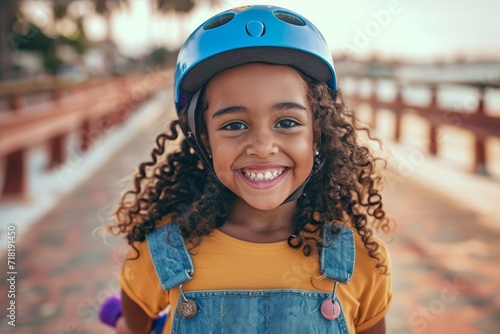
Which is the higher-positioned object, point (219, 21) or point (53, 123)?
point (219, 21)

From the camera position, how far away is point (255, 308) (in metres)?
1.77

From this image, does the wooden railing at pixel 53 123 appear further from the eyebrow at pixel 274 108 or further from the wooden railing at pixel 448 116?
the eyebrow at pixel 274 108

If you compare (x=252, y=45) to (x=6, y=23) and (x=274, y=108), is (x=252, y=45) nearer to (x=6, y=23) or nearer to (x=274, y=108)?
(x=274, y=108)

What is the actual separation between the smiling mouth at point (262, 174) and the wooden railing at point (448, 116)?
325 centimetres

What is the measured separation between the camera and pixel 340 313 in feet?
5.93

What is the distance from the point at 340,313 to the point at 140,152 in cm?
844

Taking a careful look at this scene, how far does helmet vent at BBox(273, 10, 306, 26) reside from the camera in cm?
193

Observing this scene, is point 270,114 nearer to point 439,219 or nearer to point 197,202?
point 197,202

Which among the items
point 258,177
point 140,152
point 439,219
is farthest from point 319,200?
point 140,152

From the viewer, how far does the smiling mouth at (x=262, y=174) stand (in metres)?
1.84

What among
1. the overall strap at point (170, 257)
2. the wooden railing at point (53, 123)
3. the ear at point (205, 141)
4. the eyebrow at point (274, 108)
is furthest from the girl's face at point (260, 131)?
the wooden railing at point (53, 123)

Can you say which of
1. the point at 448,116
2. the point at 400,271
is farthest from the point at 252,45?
the point at 448,116

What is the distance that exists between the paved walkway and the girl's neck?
602 millimetres

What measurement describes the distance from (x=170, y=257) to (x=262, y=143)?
1.56ft
